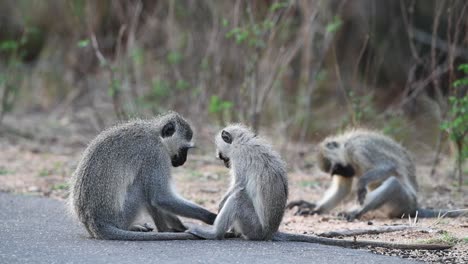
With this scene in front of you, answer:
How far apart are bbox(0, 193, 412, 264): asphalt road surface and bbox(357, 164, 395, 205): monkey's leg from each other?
3068 millimetres

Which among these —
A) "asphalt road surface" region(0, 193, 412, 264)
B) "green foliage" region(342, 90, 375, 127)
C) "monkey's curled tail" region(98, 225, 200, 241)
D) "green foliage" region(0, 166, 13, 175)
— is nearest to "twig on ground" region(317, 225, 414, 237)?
"asphalt road surface" region(0, 193, 412, 264)

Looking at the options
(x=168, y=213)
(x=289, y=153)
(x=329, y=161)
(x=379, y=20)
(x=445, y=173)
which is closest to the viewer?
(x=168, y=213)

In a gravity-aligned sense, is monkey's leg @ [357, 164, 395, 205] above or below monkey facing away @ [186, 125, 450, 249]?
above

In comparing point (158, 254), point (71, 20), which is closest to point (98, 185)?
point (158, 254)

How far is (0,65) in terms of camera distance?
60.1 ft

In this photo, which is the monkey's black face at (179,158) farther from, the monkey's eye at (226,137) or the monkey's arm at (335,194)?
the monkey's arm at (335,194)

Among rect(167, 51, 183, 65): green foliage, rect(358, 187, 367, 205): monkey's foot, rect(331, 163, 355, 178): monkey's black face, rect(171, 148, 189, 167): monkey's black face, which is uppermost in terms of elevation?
rect(167, 51, 183, 65): green foliage

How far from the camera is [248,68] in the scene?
1223cm

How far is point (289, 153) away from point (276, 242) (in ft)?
21.1

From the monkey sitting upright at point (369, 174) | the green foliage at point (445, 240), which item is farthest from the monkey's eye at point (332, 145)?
the green foliage at point (445, 240)

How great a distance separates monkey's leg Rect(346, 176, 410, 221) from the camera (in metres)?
9.52

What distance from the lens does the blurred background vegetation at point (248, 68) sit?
1196cm

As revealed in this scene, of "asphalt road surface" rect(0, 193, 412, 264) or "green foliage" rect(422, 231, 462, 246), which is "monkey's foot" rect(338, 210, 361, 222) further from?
"asphalt road surface" rect(0, 193, 412, 264)

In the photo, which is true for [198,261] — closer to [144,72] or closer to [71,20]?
[144,72]
